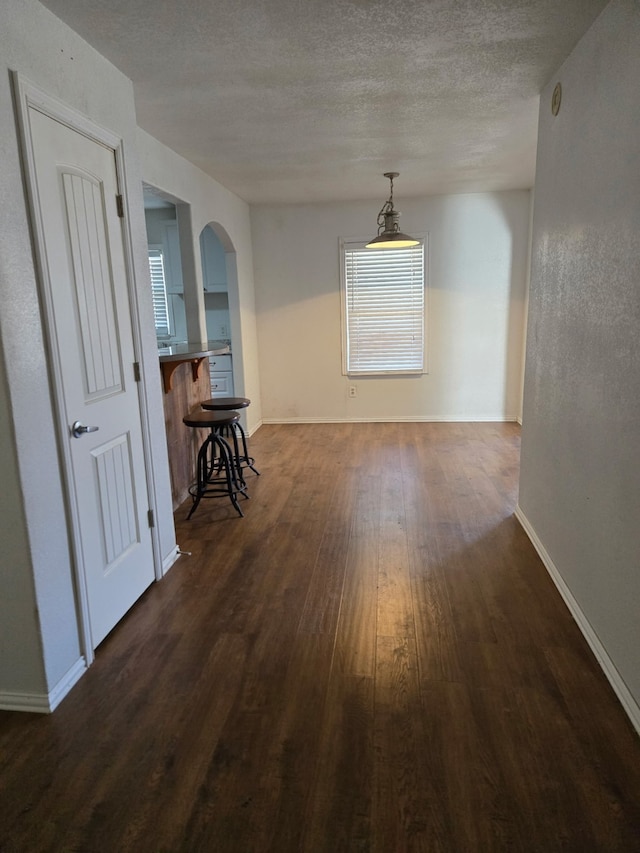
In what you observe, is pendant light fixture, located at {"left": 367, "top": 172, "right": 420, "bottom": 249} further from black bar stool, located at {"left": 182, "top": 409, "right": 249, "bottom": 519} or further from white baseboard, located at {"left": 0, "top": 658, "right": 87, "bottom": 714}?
white baseboard, located at {"left": 0, "top": 658, "right": 87, "bottom": 714}

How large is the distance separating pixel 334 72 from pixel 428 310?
12.3ft

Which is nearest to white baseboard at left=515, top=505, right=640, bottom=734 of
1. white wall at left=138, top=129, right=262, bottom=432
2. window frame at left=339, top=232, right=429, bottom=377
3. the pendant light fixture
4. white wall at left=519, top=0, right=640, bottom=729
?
white wall at left=519, top=0, right=640, bottom=729

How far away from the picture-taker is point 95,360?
7.41 feet

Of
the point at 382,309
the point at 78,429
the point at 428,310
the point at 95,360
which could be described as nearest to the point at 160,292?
the point at 382,309

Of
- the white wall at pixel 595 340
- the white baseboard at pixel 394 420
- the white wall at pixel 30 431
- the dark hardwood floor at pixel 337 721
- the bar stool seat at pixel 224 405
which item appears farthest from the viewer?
the white baseboard at pixel 394 420

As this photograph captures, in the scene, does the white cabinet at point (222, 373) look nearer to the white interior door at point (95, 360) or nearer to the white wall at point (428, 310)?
the white wall at point (428, 310)

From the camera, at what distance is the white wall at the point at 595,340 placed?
72.5 inches

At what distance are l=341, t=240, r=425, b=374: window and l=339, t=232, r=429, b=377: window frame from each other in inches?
0.4

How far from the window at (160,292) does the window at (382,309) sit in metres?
2.06

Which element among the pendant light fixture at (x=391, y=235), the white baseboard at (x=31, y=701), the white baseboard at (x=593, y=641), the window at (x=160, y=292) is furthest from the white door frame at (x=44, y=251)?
the window at (x=160, y=292)

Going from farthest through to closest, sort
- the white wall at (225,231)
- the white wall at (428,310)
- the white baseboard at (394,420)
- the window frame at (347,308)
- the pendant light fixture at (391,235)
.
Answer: the white baseboard at (394,420)
the window frame at (347,308)
the white wall at (428,310)
the pendant light fixture at (391,235)
the white wall at (225,231)

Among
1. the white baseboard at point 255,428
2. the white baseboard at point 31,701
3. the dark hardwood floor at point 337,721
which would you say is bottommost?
the dark hardwood floor at point 337,721

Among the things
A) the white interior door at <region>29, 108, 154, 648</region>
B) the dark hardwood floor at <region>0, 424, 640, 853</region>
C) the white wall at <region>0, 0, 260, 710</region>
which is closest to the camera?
the dark hardwood floor at <region>0, 424, 640, 853</region>

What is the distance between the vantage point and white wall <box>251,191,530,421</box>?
233 inches
